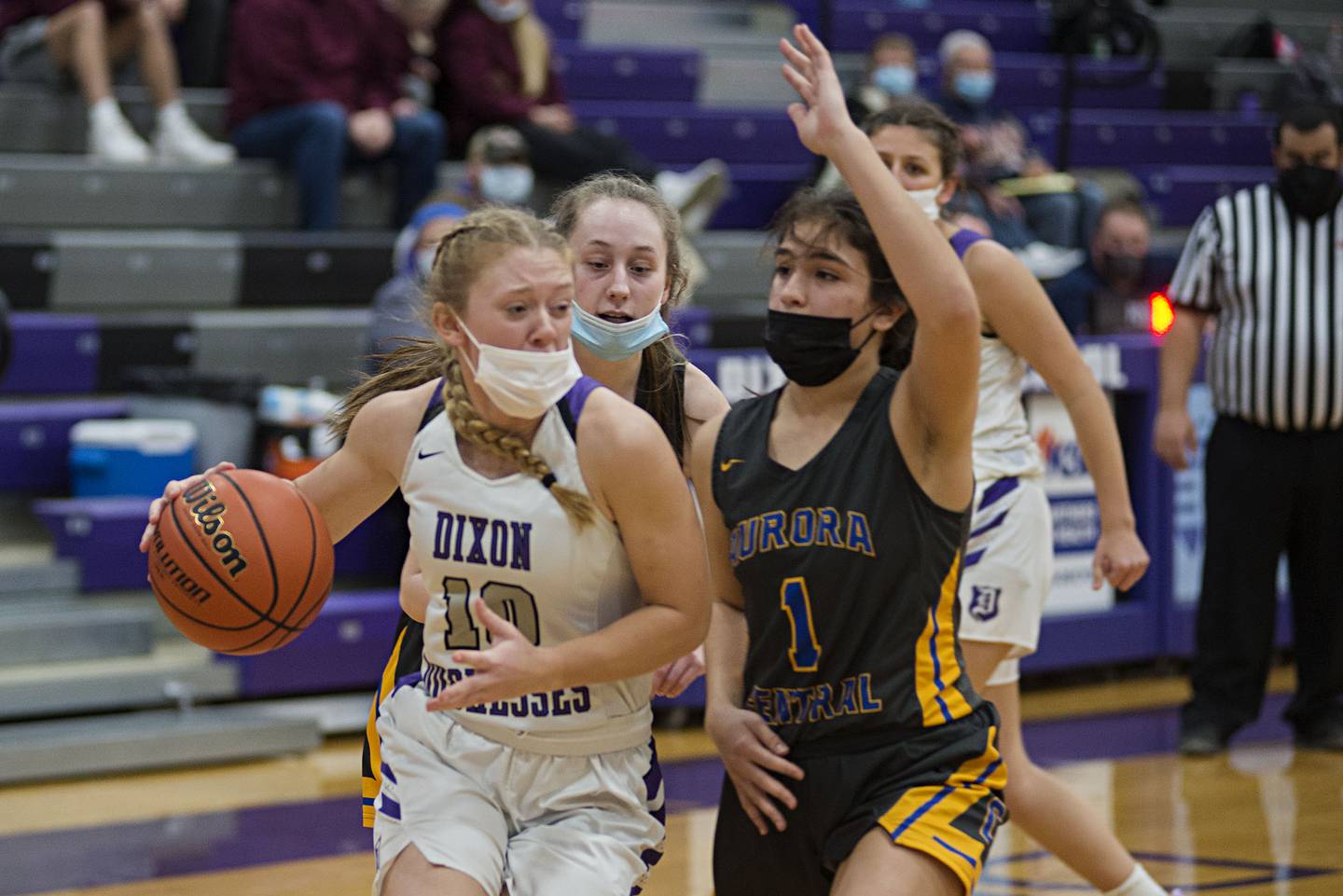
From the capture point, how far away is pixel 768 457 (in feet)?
10.5

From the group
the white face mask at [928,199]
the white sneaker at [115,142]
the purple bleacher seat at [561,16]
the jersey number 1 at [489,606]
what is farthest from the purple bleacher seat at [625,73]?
the jersey number 1 at [489,606]

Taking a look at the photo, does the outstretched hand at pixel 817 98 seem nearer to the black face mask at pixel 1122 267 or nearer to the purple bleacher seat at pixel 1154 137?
the black face mask at pixel 1122 267

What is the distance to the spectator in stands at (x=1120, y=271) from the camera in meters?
8.64

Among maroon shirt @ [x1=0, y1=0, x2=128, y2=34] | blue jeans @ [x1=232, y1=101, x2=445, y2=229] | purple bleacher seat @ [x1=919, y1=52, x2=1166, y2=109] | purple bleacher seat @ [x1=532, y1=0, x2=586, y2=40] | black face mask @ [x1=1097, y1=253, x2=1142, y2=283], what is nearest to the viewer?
blue jeans @ [x1=232, y1=101, x2=445, y2=229]

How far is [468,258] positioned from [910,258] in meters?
0.66

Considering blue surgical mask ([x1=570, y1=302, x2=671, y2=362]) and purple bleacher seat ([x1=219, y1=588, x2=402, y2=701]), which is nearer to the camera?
blue surgical mask ([x1=570, y1=302, x2=671, y2=362])

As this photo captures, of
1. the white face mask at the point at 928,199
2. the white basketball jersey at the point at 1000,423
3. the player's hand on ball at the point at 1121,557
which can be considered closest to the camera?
the player's hand on ball at the point at 1121,557

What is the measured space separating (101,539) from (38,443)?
574mm

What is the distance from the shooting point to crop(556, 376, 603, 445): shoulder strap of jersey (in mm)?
2928

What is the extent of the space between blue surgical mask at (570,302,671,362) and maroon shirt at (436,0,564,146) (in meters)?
6.17

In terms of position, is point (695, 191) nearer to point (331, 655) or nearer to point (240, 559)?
point (331, 655)

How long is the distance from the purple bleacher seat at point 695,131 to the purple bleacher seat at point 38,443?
3833 mm

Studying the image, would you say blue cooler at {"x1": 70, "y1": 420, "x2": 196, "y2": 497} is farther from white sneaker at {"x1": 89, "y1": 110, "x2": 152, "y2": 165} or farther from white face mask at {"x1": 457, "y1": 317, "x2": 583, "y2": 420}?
white face mask at {"x1": 457, "y1": 317, "x2": 583, "y2": 420}

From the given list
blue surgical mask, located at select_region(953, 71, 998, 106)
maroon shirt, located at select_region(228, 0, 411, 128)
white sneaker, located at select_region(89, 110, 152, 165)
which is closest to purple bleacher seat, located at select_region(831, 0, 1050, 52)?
blue surgical mask, located at select_region(953, 71, 998, 106)
